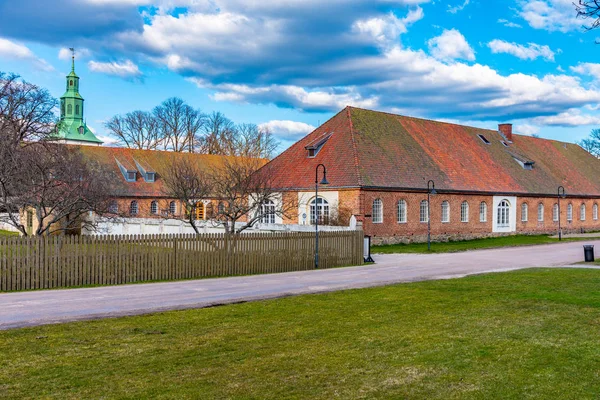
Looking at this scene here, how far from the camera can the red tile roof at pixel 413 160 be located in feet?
117

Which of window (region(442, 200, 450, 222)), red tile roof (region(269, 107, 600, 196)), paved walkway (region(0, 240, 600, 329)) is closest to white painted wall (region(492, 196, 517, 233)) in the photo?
red tile roof (region(269, 107, 600, 196))

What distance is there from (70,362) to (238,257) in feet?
38.7

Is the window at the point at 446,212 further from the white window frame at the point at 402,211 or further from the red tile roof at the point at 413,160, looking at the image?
the white window frame at the point at 402,211

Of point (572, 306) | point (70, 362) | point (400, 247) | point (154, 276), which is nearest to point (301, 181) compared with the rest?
point (400, 247)

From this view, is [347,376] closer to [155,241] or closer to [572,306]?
[572,306]

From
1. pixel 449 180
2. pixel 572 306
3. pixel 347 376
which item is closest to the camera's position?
pixel 347 376

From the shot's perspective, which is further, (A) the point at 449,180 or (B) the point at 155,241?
(A) the point at 449,180

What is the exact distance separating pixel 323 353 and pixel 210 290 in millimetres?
7324

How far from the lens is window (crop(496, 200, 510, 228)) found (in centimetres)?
4384

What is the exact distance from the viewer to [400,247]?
3325 cm

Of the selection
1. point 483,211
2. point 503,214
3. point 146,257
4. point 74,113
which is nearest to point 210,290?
point 146,257

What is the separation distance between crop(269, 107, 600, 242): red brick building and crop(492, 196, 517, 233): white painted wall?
7cm

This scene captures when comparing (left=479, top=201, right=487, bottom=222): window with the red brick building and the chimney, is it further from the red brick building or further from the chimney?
the chimney

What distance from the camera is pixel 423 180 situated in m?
37.8
